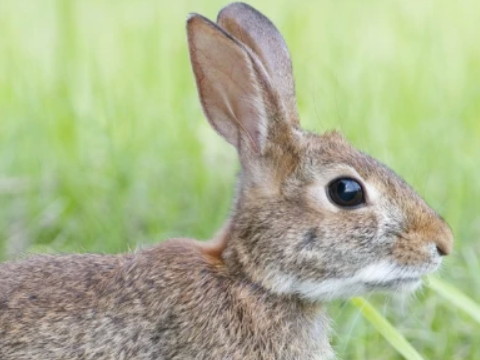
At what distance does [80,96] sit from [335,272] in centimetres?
327

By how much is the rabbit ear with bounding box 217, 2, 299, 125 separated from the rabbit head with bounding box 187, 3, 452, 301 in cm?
17

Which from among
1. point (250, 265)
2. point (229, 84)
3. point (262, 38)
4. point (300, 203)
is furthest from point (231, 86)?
point (250, 265)

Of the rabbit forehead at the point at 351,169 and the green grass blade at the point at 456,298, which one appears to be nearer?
the rabbit forehead at the point at 351,169

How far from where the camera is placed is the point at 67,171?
7.46 metres

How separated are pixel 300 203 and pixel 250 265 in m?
0.30

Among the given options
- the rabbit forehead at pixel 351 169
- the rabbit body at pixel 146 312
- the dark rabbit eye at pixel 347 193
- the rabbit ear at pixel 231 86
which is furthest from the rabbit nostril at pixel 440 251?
the rabbit ear at pixel 231 86

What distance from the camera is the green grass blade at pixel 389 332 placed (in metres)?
5.69

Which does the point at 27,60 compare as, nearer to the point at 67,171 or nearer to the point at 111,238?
the point at 67,171

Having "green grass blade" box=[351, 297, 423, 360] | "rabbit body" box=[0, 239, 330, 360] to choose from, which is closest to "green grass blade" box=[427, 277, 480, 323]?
"green grass blade" box=[351, 297, 423, 360]

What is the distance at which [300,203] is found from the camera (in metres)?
5.55

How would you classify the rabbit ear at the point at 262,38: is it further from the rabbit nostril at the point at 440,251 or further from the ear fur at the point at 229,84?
the rabbit nostril at the point at 440,251

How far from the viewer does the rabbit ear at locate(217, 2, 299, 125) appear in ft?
19.7

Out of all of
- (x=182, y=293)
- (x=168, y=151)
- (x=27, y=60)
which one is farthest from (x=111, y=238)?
(x=27, y=60)

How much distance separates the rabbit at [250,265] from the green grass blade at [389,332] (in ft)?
0.71
